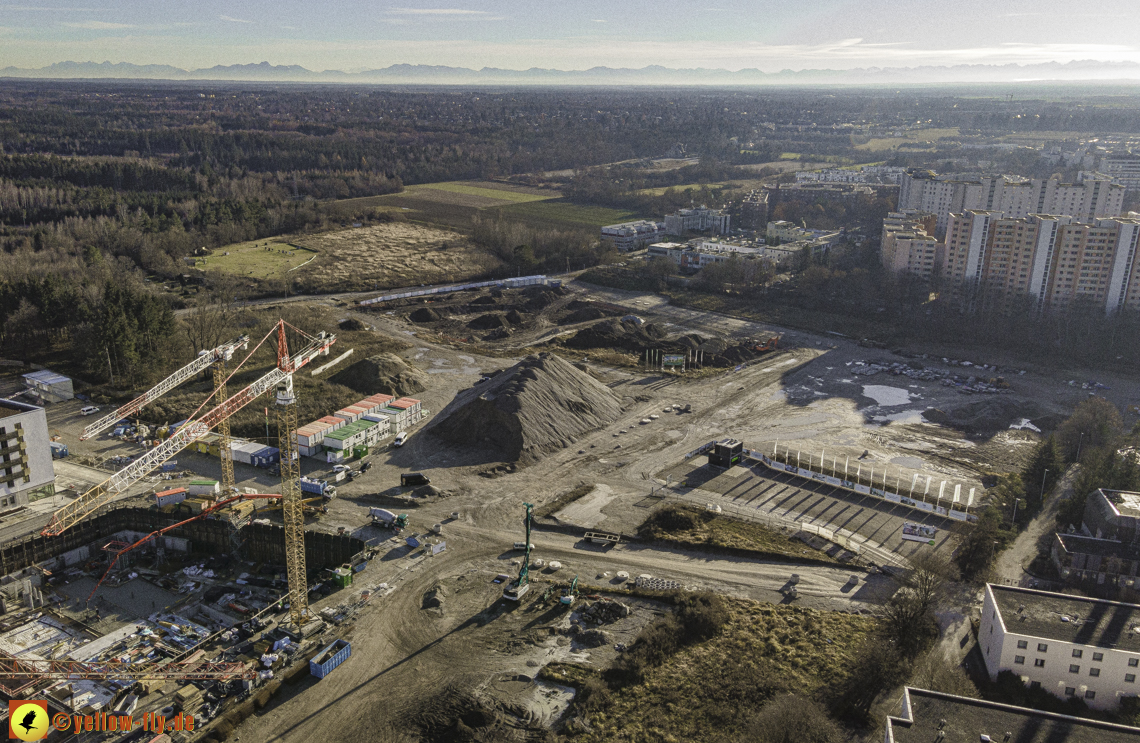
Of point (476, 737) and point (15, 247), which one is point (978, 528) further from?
point (15, 247)

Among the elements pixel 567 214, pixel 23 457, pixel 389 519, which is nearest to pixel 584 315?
pixel 389 519

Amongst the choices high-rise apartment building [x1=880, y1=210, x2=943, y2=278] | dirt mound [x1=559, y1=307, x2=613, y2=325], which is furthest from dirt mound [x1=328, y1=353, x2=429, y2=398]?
high-rise apartment building [x1=880, y1=210, x2=943, y2=278]

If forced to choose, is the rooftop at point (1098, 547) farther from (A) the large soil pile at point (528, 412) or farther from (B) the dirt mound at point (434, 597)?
(B) the dirt mound at point (434, 597)

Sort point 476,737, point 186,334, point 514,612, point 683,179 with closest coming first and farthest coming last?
point 476,737 → point 514,612 → point 186,334 → point 683,179

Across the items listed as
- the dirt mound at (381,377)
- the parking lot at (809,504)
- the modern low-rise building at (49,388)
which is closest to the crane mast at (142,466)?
the dirt mound at (381,377)

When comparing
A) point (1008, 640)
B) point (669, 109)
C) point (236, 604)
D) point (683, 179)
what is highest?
point (669, 109)

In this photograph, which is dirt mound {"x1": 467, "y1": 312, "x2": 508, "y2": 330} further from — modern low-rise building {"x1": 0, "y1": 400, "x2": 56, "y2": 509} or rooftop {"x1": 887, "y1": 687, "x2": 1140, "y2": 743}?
rooftop {"x1": 887, "y1": 687, "x2": 1140, "y2": 743}

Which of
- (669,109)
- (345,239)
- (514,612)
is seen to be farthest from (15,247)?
(669,109)
